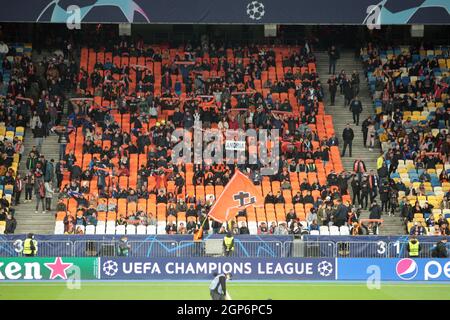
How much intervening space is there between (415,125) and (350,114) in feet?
10.00

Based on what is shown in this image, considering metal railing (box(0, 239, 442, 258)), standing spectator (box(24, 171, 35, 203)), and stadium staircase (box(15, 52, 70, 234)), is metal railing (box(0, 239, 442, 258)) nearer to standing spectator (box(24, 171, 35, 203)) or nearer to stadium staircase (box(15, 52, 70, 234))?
stadium staircase (box(15, 52, 70, 234))

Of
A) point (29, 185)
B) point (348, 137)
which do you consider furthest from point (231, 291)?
point (348, 137)

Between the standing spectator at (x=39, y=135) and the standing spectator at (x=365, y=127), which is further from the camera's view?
the standing spectator at (x=365, y=127)

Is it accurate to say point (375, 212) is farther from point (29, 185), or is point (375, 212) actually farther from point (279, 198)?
point (29, 185)

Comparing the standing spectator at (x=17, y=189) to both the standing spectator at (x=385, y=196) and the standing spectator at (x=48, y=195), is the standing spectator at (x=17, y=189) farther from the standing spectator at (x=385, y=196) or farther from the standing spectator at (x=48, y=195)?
the standing spectator at (x=385, y=196)

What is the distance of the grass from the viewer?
1877 inches

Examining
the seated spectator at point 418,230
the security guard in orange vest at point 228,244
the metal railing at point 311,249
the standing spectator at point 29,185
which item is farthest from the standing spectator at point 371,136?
the standing spectator at point 29,185

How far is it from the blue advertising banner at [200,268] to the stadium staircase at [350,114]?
21.1 feet

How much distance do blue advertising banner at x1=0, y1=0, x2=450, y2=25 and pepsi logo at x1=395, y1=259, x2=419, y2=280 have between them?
33.6ft

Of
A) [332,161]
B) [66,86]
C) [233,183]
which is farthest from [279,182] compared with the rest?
[66,86]

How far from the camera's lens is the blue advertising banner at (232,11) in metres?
55.6

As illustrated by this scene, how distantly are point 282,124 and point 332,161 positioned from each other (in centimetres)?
263

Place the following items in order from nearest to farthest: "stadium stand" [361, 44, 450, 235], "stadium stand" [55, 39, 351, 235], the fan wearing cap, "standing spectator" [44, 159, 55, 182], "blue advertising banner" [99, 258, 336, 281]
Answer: the fan wearing cap
"blue advertising banner" [99, 258, 336, 281]
"stadium stand" [55, 39, 351, 235]
"stadium stand" [361, 44, 450, 235]
"standing spectator" [44, 159, 55, 182]

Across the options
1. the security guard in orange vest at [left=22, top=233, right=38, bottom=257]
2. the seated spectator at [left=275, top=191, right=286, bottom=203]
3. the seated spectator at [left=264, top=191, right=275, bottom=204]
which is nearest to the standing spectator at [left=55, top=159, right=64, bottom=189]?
the security guard in orange vest at [left=22, top=233, right=38, bottom=257]
